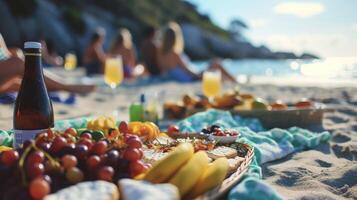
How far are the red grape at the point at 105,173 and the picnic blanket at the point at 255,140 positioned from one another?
1.27 ft

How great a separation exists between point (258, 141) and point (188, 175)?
1295 mm

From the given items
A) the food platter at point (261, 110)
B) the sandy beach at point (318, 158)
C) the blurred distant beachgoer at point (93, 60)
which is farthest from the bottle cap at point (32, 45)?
the blurred distant beachgoer at point (93, 60)

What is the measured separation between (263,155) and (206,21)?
56.6 metres

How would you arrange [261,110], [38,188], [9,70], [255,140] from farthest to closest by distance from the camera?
[9,70] < [261,110] < [255,140] < [38,188]

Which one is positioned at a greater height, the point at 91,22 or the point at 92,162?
the point at 91,22

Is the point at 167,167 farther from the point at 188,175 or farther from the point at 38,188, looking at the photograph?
the point at 38,188

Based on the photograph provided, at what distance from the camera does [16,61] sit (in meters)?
4.12

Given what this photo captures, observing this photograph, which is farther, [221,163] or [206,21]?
[206,21]

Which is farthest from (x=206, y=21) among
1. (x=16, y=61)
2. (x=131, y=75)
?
(x=16, y=61)

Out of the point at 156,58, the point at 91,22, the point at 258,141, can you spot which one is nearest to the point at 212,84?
the point at 258,141

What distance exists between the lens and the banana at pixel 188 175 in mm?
1295

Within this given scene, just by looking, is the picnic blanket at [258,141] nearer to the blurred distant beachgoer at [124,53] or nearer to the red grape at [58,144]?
the red grape at [58,144]

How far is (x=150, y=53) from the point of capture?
321 inches

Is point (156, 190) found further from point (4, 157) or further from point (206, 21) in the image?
point (206, 21)
